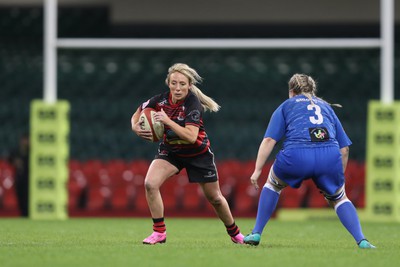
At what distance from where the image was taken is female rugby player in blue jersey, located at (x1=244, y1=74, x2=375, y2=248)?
9180 millimetres

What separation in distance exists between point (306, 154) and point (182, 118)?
1273 mm

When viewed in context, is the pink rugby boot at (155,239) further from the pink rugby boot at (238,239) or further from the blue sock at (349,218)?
the blue sock at (349,218)

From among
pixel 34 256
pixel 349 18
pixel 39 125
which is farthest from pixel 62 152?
pixel 34 256

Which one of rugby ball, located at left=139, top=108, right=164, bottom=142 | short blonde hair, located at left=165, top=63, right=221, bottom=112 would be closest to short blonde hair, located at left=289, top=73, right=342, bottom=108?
short blonde hair, located at left=165, top=63, right=221, bottom=112

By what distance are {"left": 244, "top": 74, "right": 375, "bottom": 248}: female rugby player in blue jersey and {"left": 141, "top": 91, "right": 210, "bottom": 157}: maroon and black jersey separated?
70 cm

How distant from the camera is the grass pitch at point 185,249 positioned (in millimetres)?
7977

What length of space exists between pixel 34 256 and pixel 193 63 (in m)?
19.6

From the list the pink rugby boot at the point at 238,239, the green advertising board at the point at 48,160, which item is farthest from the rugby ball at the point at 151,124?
the green advertising board at the point at 48,160

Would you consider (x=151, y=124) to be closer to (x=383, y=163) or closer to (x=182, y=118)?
(x=182, y=118)

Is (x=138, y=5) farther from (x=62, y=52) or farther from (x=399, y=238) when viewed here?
(x=399, y=238)

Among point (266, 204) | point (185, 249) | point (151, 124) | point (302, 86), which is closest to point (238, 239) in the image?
point (266, 204)

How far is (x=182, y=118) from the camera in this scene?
968 centimetres

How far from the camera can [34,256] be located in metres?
8.40

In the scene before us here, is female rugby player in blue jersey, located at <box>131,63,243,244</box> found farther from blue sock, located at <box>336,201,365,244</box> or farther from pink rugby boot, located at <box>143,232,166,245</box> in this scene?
blue sock, located at <box>336,201,365,244</box>
